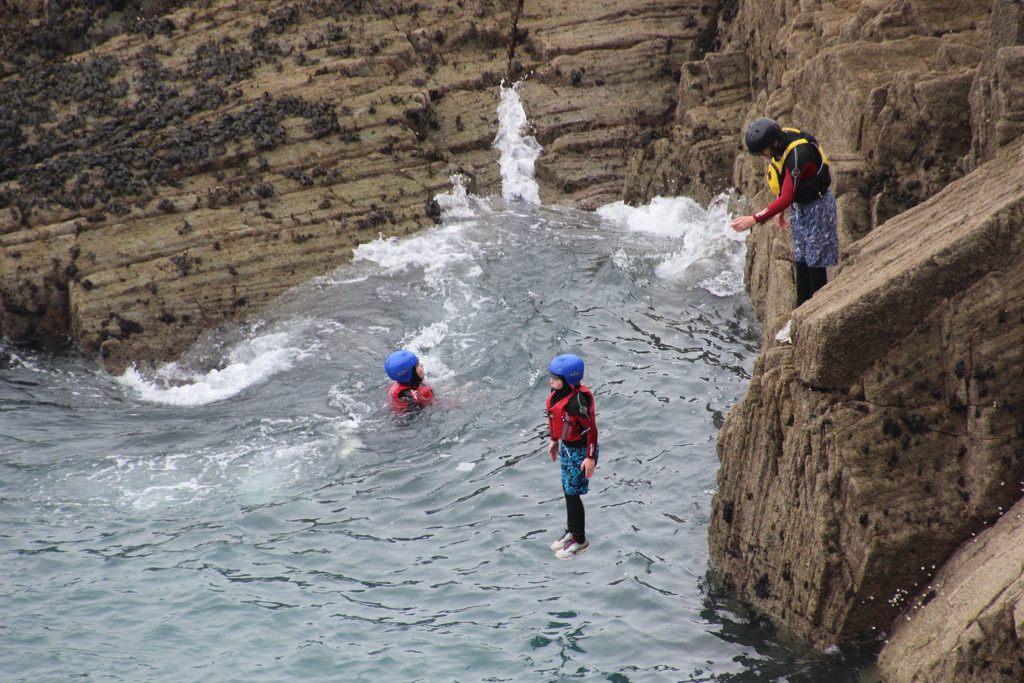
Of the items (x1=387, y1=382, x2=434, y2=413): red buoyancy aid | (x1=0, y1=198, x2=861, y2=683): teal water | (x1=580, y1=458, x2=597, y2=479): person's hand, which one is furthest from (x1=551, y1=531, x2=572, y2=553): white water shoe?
(x1=387, y1=382, x2=434, y2=413): red buoyancy aid

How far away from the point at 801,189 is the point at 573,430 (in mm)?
3014

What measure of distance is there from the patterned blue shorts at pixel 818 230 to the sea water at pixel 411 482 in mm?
2467

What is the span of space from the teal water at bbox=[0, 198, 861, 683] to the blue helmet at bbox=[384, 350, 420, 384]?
23.9 inches

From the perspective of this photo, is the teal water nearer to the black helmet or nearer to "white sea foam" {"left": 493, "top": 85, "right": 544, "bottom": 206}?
"white sea foam" {"left": 493, "top": 85, "right": 544, "bottom": 206}

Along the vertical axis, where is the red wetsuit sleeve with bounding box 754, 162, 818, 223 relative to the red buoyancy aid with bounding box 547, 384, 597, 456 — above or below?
above

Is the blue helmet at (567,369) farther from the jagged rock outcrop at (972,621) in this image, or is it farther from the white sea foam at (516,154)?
the white sea foam at (516,154)

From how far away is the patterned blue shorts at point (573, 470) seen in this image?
27.2 feet

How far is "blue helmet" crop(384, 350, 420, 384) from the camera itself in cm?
1155

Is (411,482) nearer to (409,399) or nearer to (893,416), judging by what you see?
(409,399)

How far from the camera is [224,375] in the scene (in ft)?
45.2

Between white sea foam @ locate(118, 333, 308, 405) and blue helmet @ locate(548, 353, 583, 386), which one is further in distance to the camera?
white sea foam @ locate(118, 333, 308, 405)

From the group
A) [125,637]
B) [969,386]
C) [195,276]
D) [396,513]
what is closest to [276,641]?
[125,637]

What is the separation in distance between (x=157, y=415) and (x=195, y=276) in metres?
3.00

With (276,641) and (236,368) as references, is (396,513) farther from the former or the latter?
(236,368)
